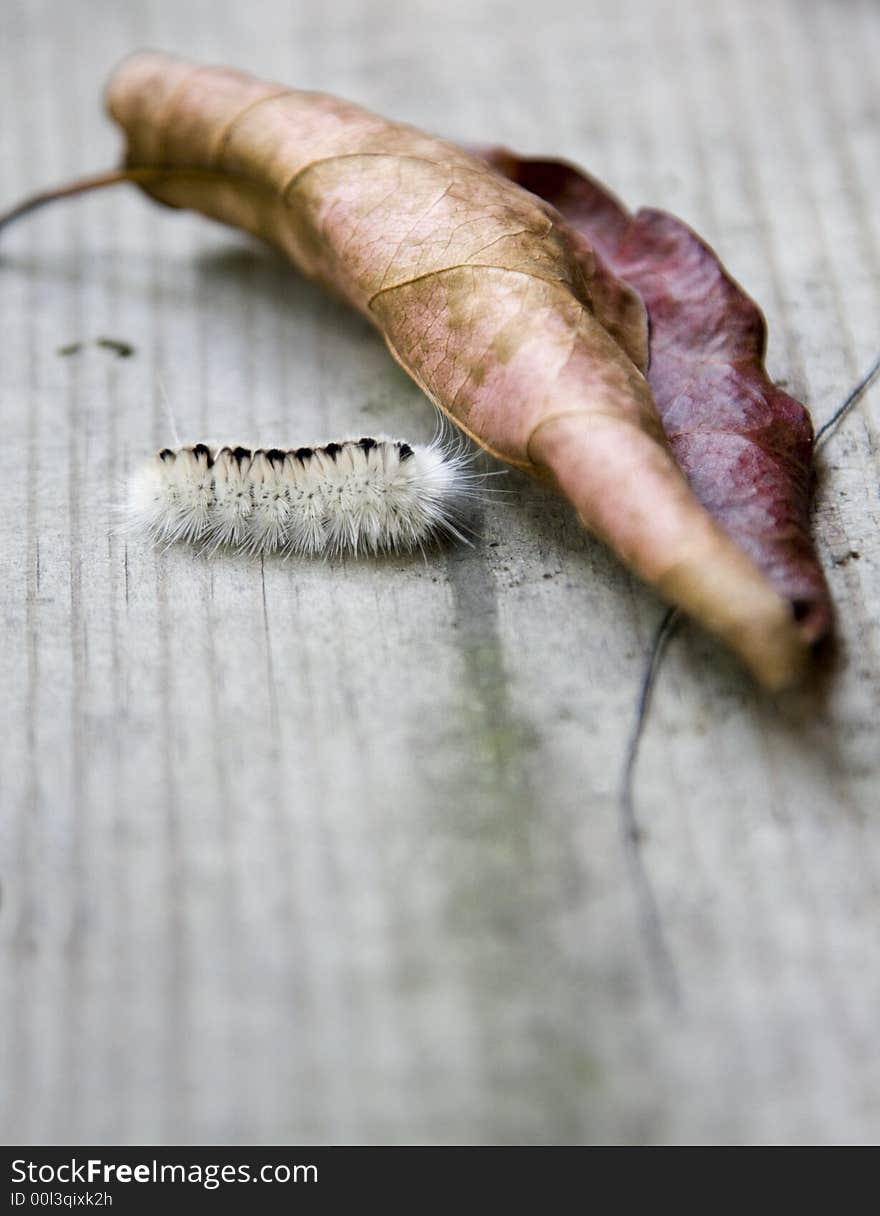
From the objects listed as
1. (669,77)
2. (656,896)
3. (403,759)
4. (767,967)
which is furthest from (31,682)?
(669,77)

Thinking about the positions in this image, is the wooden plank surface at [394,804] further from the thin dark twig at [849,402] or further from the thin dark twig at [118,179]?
the thin dark twig at [118,179]

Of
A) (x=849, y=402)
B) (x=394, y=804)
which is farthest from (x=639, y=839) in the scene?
(x=849, y=402)

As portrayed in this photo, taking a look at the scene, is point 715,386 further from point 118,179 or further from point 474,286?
point 118,179

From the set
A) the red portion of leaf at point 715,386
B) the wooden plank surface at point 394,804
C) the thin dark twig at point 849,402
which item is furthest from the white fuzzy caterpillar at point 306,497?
the thin dark twig at point 849,402

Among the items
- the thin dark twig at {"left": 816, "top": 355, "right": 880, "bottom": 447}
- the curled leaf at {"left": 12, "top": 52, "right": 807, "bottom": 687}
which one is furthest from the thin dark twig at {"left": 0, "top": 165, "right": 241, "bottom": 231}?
the thin dark twig at {"left": 816, "top": 355, "right": 880, "bottom": 447}

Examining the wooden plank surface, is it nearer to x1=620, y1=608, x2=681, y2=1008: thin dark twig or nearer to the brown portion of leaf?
x1=620, y1=608, x2=681, y2=1008: thin dark twig
